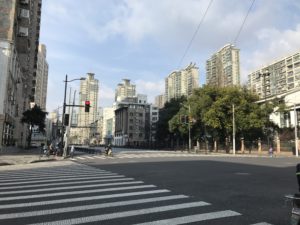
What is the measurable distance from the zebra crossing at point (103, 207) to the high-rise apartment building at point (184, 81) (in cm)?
6429

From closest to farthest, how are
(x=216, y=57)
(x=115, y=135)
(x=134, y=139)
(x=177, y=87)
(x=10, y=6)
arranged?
(x=10, y=6) → (x=216, y=57) → (x=177, y=87) → (x=134, y=139) → (x=115, y=135)

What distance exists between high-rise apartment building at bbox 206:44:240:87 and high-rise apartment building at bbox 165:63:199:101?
3.77 meters

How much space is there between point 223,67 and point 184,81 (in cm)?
1699

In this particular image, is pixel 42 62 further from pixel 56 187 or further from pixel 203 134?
pixel 56 187

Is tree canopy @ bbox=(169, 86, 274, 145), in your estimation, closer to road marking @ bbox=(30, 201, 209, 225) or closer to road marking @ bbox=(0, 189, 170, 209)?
road marking @ bbox=(0, 189, 170, 209)

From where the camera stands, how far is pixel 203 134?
2525 inches

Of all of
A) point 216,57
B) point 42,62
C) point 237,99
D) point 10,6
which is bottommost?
point 237,99

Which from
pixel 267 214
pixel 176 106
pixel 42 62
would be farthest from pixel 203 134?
pixel 42 62

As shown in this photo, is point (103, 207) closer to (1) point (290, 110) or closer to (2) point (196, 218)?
(2) point (196, 218)

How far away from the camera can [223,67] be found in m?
81.8

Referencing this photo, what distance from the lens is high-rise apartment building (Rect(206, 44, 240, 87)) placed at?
3126 inches

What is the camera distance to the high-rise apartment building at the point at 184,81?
85.6 metres

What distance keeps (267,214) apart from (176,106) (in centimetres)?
7755

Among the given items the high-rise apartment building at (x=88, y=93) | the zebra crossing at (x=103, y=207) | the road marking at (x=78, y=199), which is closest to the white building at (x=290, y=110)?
the road marking at (x=78, y=199)
